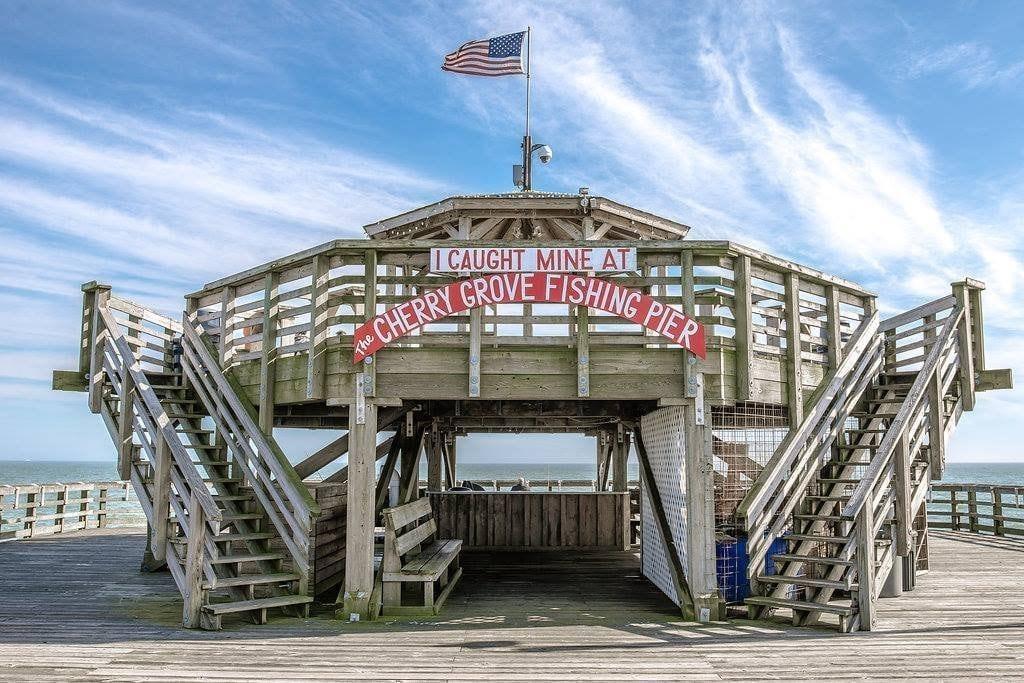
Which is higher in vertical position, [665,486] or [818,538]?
[665,486]

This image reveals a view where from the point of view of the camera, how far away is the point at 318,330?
10047 millimetres

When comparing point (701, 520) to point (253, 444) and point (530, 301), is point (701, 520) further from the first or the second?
point (253, 444)

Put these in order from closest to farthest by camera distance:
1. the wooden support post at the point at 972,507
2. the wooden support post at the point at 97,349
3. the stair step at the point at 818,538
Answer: the stair step at the point at 818,538
the wooden support post at the point at 97,349
the wooden support post at the point at 972,507

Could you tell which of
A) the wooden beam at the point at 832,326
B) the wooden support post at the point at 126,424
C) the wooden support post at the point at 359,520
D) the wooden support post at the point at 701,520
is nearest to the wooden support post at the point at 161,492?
the wooden support post at the point at 126,424

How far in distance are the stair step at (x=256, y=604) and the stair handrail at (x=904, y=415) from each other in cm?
635

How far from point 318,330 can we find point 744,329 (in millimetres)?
5234

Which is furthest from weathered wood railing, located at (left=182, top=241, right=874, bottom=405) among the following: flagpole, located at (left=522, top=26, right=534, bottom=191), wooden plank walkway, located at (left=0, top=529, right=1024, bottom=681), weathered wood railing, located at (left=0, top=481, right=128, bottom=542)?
weathered wood railing, located at (left=0, top=481, right=128, bottom=542)

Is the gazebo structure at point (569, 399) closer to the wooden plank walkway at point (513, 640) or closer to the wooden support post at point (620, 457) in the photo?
the wooden plank walkway at point (513, 640)

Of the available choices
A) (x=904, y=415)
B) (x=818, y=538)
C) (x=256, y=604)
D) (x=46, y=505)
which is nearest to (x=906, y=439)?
(x=904, y=415)

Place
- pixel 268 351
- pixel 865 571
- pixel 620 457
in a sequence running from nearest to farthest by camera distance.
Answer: pixel 865 571
pixel 268 351
pixel 620 457

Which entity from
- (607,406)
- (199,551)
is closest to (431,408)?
(607,406)

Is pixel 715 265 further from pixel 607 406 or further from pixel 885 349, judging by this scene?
pixel 885 349

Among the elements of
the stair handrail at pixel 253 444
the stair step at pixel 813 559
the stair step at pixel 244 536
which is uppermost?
the stair handrail at pixel 253 444

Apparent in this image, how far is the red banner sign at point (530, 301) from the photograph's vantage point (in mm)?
9453
